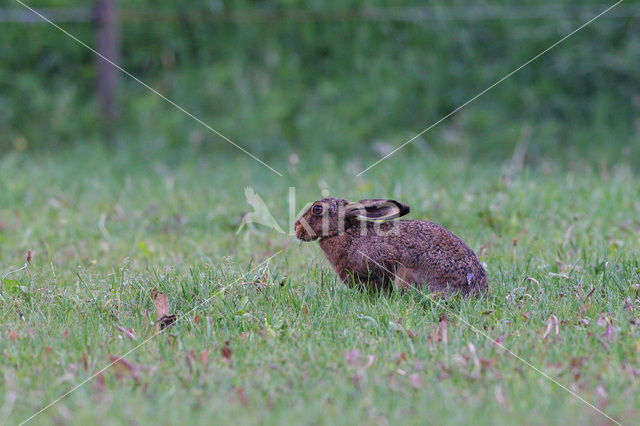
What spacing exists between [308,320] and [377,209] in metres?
1.00

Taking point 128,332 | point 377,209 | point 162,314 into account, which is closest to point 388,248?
point 377,209

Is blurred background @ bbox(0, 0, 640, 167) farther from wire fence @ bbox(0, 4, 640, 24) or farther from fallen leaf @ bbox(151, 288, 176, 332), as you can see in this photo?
fallen leaf @ bbox(151, 288, 176, 332)

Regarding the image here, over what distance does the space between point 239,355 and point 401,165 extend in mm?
5552

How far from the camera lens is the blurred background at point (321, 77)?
10.7m

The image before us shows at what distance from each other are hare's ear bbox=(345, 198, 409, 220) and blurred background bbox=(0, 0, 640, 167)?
17.1ft

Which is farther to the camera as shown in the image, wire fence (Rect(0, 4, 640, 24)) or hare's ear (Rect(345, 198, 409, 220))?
wire fence (Rect(0, 4, 640, 24))

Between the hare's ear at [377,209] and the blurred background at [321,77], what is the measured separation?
5.20 meters

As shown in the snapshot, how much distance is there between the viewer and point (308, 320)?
434cm

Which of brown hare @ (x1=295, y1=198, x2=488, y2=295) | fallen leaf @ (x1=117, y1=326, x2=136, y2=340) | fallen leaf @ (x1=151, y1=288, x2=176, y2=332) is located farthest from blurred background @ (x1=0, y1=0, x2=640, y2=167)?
fallen leaf @ (x1=117, y1=326, x2=136, y2=340)

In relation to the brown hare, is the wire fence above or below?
above

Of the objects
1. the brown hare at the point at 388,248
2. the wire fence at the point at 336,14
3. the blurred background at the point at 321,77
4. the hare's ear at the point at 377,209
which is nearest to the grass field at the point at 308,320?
the brown hare at the point at 388,248

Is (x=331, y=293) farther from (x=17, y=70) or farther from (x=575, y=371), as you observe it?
(x=17, y=70)

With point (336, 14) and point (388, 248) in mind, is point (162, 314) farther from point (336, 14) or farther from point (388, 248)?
point (336, 14)

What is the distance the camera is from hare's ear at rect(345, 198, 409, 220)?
4.97 meters
